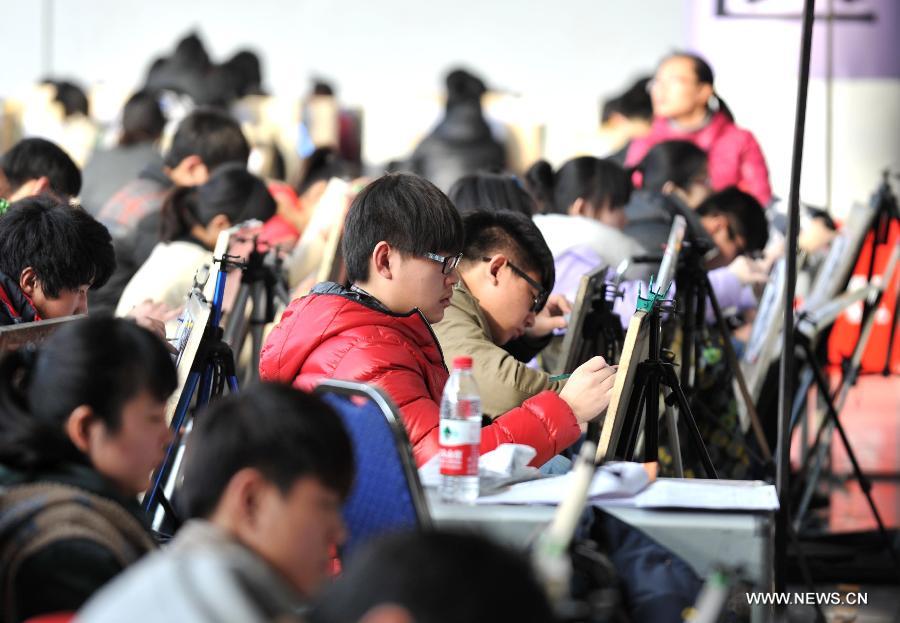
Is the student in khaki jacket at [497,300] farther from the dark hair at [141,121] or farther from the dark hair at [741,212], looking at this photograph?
the dark hair at [141,121]

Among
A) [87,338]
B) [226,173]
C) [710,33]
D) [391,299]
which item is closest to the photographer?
[87,338]

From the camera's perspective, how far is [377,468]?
83.8 inches

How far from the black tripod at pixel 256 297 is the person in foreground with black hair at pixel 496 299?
0.99 meters

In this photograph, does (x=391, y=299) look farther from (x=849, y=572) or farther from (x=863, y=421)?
(x=863, y=421)

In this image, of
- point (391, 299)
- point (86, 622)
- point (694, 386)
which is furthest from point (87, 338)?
point (694, 386)

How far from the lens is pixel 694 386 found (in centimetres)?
448

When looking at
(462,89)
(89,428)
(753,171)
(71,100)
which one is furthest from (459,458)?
(71,100)

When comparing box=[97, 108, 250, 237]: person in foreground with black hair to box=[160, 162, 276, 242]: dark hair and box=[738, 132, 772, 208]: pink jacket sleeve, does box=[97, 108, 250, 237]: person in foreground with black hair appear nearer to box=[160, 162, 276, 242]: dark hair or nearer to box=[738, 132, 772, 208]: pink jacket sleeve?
box=[160, 162, 276, 242]: dark hair

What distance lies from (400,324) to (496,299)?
657mm

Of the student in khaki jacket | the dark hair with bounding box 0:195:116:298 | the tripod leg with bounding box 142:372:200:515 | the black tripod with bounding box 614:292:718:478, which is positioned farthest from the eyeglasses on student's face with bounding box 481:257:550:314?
the dark hair with bounding box 0:195:116:298

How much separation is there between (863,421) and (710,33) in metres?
2.09

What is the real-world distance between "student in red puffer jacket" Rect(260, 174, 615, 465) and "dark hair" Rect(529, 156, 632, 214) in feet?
6.68

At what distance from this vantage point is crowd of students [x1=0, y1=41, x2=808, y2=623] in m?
1.17

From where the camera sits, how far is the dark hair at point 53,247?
303 cm
